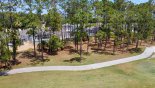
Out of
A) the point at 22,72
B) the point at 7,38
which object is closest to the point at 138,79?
the point at 22,72

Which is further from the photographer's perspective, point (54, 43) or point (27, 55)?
point (54, 43)

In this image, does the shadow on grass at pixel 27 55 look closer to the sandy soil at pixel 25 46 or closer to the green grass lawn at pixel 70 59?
the green grass lawn at pixel 70 59

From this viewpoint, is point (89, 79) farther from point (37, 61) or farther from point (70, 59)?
point (37, 61)

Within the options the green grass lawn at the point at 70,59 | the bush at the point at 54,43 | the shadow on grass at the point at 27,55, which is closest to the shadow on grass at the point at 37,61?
the green grass lawn at the point at 70,59

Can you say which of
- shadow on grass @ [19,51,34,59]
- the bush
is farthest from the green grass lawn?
the bush

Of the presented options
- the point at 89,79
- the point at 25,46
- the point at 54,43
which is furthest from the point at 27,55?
the point at 89,79

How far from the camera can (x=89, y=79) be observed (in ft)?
145

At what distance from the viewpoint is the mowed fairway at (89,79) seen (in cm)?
4088

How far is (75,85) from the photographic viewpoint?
1603 inches

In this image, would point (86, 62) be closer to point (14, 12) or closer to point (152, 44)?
point (14, 12)

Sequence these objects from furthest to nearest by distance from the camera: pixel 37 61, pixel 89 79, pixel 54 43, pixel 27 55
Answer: pixel 54 43 < pixel 27 55 < pixel 37 61 < pixel 89 79

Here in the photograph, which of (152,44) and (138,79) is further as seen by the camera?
(152,44)

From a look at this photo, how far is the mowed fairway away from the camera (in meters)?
40.9

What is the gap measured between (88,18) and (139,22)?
17.3m
